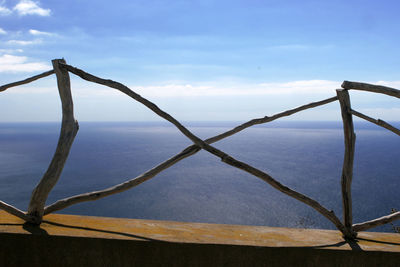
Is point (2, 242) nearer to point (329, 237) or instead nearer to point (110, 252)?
point (110, 252)

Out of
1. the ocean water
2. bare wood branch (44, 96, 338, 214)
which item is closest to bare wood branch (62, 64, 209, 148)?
bare wood branch (44, 96, 338, 214)

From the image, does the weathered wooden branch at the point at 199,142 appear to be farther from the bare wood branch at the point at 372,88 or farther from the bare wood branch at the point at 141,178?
the bare wood branch at the point at 372,88

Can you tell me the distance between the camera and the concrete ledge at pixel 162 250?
157 cm

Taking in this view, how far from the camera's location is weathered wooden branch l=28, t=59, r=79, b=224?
173 cm

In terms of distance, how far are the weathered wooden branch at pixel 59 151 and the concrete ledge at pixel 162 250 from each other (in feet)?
0.39

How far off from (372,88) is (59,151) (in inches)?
71.7

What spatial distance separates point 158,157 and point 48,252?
181 ft

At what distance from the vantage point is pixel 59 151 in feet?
5.68

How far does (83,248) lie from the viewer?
5.16 ft

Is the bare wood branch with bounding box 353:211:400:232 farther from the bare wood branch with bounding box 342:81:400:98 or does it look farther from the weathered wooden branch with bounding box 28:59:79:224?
the weathered wooden branch with bounding box 28:59:79:224

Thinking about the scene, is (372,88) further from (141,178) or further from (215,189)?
(215,189)

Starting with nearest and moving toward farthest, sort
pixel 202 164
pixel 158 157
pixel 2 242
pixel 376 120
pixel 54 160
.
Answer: pixel 2 242, pixel 54 160, pixel 376 120, pixel 202 164, pixel 158 157

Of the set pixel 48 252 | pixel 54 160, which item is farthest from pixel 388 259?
pixel 54 160

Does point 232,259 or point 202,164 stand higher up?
point 232,259
